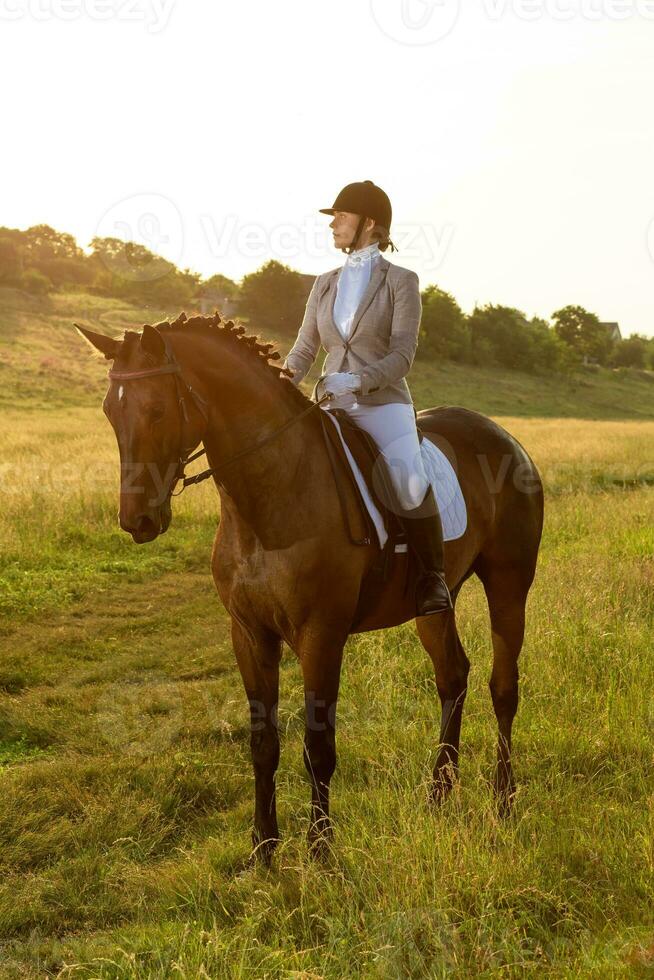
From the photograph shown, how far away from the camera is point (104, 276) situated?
68812 mm

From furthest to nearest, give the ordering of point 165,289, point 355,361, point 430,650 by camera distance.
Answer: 1. point 165,289
2. point 430,650
3. point 355,361

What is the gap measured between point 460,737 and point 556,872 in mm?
1800

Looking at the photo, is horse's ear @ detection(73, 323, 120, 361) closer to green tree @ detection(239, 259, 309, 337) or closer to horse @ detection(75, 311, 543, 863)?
horse @ detection(75, 311, 543, 863)

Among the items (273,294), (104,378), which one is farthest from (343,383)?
(273,294)

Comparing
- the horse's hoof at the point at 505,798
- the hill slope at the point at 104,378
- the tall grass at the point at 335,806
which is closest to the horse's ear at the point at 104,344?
the tall grass at the point at 335,806

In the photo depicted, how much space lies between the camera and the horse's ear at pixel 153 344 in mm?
3426

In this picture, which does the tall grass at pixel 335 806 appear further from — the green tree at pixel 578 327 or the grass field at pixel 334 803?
the green tree at pixel 578 327

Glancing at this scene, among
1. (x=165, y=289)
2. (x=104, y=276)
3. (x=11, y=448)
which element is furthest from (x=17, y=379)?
(x=104, y=276)

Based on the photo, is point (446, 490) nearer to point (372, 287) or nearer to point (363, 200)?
point (372, 287)

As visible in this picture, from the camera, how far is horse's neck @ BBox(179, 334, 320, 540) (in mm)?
3930

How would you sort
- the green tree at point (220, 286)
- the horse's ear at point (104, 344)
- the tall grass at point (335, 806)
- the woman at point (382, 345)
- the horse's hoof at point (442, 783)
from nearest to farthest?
the tall grass at point (335, 806) < the horse's ear at point (104, 344) < the horse's hoof at point (442, 783) < the woman at point (382, 345) < the green tree at point (220, 286)

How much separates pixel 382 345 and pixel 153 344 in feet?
5.10

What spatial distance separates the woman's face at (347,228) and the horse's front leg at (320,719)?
2.18m

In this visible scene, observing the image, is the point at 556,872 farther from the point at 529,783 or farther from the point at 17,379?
the point at 17,379
